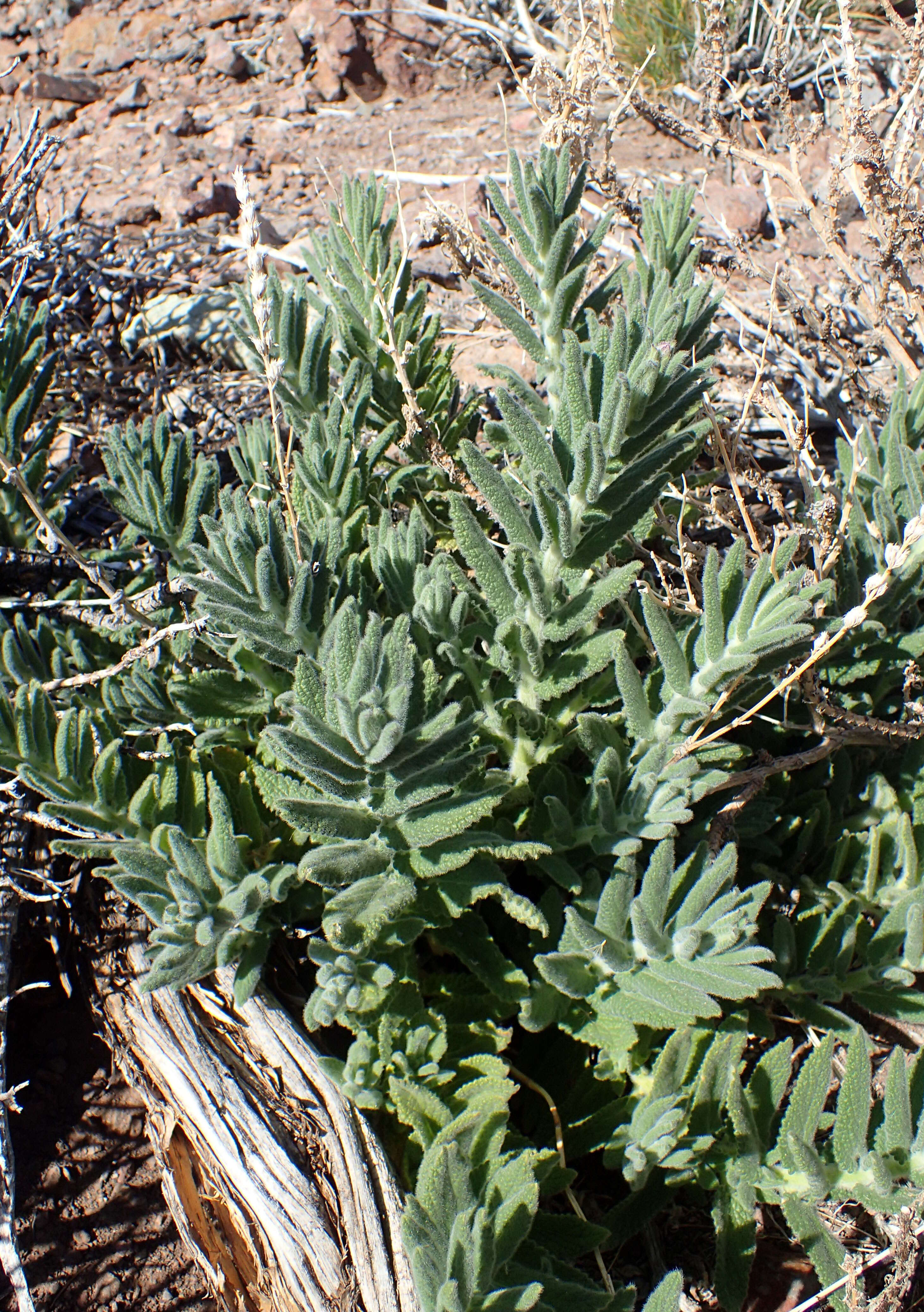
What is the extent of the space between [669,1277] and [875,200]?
307cm

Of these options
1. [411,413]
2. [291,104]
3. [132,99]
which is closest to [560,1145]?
[411,413]

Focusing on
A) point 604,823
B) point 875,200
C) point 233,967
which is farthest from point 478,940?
point 875,200

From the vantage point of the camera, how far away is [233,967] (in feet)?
8.21

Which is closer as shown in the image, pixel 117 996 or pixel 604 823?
pixel 604 823

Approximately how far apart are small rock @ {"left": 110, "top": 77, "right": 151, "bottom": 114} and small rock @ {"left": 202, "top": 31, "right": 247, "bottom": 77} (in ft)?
1.71

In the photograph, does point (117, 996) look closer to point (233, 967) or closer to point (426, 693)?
point (233, 967)

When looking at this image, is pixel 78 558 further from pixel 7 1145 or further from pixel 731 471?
pixel 731 471

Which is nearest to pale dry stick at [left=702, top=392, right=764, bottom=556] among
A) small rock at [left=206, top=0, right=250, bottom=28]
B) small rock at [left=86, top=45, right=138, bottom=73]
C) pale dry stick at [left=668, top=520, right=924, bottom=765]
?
pale dry stick at [left=668, top=520, right=924, bottom=765]

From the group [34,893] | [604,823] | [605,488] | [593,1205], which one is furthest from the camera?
[34,893]

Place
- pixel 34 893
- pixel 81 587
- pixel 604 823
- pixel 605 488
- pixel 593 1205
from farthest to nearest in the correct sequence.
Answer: pixel 81 587 < pixel 34 893 < pixel 593 1205 < pixel 604 823 < pixel 605 488

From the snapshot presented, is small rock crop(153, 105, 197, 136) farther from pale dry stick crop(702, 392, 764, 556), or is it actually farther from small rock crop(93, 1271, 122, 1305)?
small rock crop(93, 1271, 122, 1305)

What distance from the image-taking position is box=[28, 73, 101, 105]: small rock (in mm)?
6508

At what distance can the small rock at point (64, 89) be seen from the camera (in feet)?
21.4

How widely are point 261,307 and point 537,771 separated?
1.35 meters
